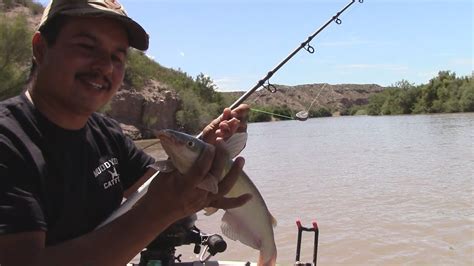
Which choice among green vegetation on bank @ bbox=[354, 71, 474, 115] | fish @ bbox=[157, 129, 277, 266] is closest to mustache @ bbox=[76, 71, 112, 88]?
fish @ bbox=[157, 129, 277, 266]

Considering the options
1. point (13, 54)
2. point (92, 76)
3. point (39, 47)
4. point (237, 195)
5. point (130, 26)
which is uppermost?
point (13, 54)

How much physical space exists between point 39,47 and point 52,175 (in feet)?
1.86

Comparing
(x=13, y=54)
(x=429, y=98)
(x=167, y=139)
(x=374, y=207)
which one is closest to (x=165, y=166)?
(x=167, y=139)

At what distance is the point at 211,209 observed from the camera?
1830mm

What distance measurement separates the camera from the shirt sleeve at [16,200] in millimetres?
1533

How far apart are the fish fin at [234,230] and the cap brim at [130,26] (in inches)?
34.3

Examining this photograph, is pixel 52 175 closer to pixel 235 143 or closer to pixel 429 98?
pixel 235 143

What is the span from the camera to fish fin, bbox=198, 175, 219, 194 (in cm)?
155

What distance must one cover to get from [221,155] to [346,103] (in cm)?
10249

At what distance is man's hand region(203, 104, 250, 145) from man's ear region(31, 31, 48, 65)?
74cm

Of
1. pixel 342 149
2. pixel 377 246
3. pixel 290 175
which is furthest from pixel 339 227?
pixel 342 149

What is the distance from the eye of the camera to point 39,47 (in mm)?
2039

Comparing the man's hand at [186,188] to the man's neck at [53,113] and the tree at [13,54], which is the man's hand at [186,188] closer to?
the man's neck at [53,113]

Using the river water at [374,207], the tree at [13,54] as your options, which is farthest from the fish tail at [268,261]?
the tree at [13,54]
